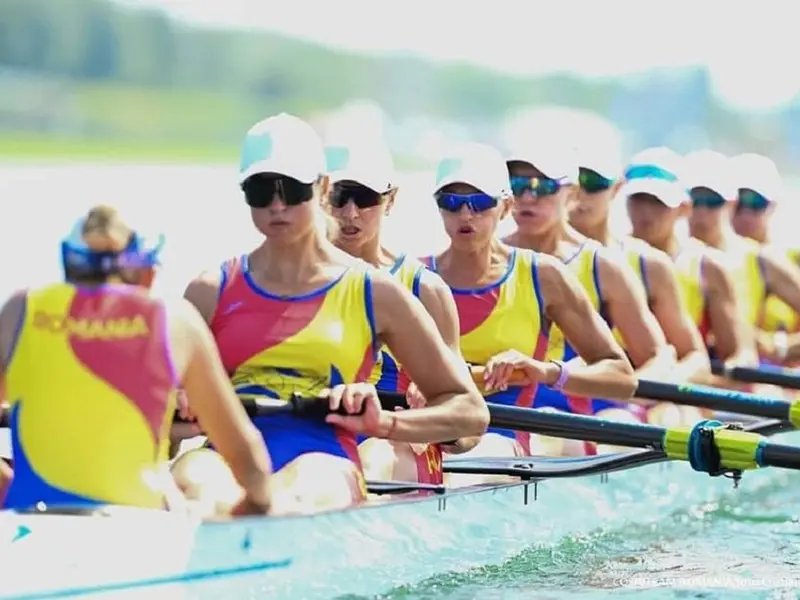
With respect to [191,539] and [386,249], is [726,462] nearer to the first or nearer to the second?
[386,249]

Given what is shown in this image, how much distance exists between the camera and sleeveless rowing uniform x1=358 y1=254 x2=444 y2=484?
21.7 feet

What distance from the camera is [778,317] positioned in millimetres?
10938

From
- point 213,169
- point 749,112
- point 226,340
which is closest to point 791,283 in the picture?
point 226,340

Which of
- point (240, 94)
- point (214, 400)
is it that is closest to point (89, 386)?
point (214, 400)

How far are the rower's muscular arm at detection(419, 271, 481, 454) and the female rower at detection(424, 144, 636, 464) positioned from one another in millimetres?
721

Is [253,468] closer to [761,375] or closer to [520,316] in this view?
[520,316]

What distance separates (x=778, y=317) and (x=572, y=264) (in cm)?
299

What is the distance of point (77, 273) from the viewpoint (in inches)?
181

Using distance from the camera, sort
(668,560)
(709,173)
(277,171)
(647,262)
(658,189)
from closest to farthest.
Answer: (277,171)
(668,560)
(647,262)
(658,189)
(709,173)

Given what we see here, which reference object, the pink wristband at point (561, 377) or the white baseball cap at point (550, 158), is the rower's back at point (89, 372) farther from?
the white baseball cap at point (550, 158)

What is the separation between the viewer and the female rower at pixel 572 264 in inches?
320

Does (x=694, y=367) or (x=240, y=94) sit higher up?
(x=240, y=94)

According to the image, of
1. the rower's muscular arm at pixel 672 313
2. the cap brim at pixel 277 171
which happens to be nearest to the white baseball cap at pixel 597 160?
the rower's muscular arm at pixel 672 313

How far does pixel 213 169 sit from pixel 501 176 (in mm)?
32819
